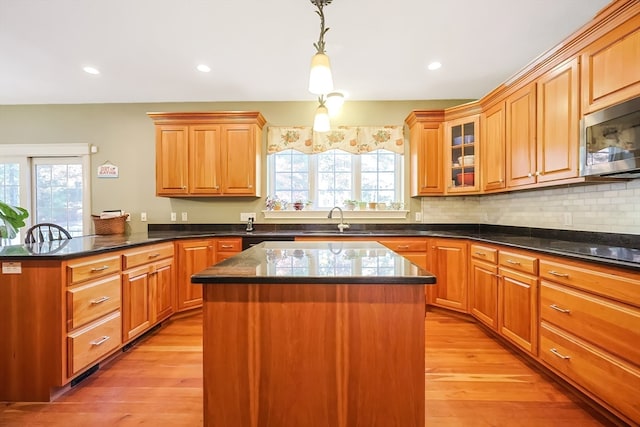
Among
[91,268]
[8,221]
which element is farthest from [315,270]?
[8,221]

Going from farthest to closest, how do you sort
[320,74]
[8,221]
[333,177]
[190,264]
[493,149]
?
[333,177] → [190,264] → [493,149] → [8,221] → [320,74]

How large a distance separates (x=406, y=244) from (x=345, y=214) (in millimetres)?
945

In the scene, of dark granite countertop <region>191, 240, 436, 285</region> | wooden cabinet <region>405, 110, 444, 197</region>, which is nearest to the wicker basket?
dark granite countertop <region>191, 240, 436, 285</region>

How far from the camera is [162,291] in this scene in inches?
109

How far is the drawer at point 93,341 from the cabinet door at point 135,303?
82 millimetres

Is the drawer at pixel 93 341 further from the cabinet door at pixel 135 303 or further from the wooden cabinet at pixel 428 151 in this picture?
the wooden cabinet at pixel 428 151

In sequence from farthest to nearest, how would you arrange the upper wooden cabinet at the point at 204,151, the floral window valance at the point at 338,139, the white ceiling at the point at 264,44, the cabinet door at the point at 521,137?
the floral window valance at the point at 338,139
the upper wooden cabinet at the point at 204,151
the cabinet door at the point at 521,137
the white ceiling at the point at 264,44

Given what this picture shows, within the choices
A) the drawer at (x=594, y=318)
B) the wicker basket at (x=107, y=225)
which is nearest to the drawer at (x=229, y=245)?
the wicker basket at (x=107, y=225)

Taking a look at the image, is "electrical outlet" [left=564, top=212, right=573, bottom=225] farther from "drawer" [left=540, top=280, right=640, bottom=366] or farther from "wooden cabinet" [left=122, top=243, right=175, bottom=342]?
"wooden cabinet" [left=122, top=243, right=175, bottom=342]

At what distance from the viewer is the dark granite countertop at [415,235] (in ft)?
5.57

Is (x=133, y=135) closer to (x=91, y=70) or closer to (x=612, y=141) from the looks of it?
(x=91, y=70)

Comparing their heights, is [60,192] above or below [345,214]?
above

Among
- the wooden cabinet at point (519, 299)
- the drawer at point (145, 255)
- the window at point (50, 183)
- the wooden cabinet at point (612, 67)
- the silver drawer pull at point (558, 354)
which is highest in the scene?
the wooden cabinet at point (612, 67)

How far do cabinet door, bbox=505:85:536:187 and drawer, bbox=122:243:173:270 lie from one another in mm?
3457
